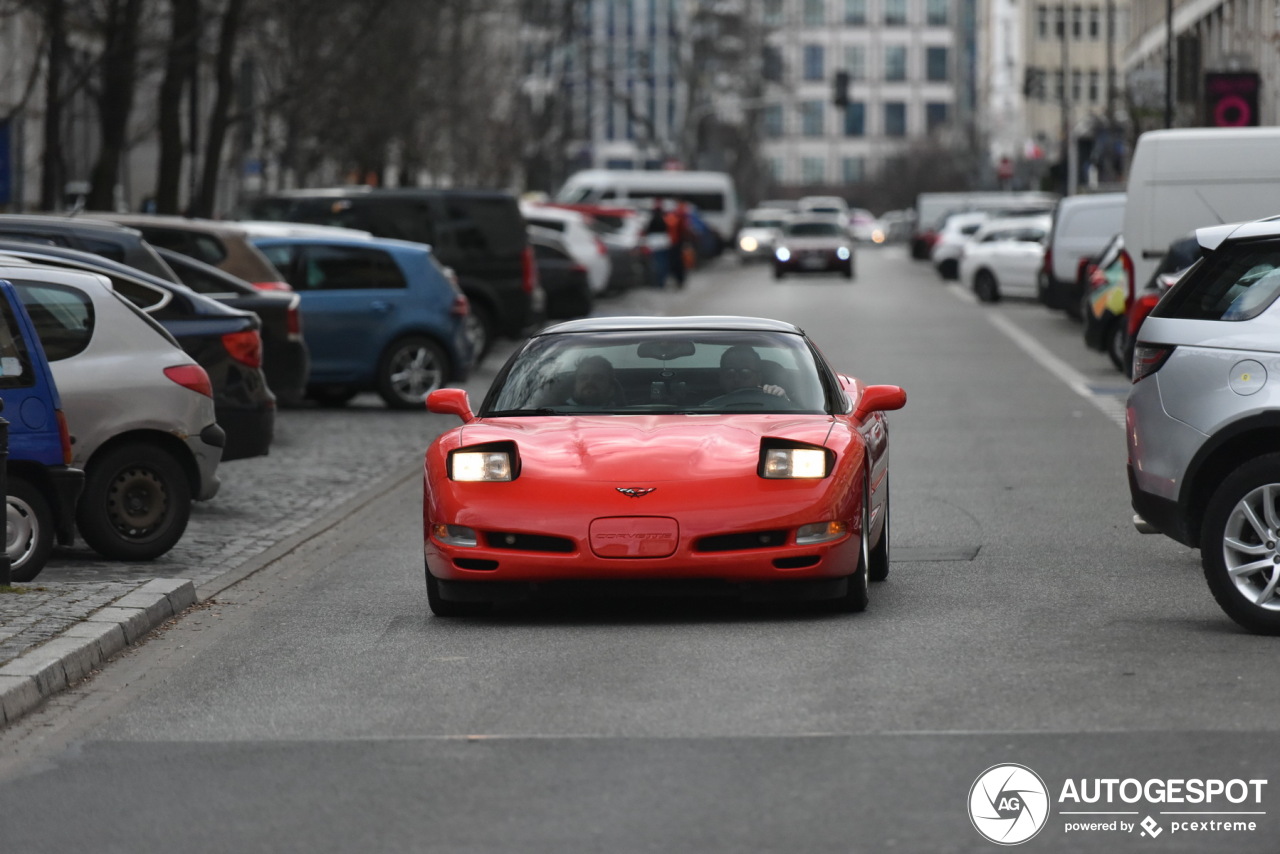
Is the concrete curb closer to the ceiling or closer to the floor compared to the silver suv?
closer to the floor

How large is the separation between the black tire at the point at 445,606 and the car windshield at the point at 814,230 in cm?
4853

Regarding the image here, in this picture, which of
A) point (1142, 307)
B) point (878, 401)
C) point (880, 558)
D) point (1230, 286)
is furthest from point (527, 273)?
point (1230, 286)

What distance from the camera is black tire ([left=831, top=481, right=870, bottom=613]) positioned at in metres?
9.79

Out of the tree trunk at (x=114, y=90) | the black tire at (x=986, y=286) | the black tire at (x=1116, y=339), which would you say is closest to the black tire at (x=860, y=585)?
the black tire at (x=1116, y=339)

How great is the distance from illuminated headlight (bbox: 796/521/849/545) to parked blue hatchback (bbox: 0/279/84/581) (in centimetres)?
352

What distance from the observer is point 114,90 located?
2980cm

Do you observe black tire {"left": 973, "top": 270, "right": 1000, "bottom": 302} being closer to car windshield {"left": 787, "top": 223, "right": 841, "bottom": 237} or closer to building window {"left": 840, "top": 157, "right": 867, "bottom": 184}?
car windshield {"left": 787, "top": 223, "right": 841, "bottom": 237}

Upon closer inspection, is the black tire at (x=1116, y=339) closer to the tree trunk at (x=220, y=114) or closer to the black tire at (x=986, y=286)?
the tree trunk at (x=220, y=114)

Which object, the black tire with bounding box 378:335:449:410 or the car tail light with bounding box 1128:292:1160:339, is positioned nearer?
the car tail light with bounding box 1128:292:1160:339

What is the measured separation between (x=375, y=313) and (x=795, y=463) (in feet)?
40.8

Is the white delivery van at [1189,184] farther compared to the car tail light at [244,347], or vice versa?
the white delivery van at [1189,184]

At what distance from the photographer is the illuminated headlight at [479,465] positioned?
9.76m

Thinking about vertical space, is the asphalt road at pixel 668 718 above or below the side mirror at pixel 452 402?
below

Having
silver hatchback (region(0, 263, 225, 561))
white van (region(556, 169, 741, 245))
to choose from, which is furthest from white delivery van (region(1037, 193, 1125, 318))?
white van (region(556, 169, 741, 245))
